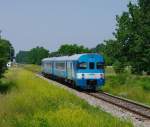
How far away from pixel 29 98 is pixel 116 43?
47.8 meters

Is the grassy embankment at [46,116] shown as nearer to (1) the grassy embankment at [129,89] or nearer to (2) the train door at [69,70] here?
(1) the grassy embankment at [129,89]

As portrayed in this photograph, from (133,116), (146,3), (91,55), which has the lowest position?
(133,116)

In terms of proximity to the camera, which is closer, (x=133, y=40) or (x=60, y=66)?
(x=60, y=66)

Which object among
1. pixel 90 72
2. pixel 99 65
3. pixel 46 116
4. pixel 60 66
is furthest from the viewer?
pixel 60 66

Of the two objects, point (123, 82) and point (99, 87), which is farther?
point (123, 82)

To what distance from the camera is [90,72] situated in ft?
123

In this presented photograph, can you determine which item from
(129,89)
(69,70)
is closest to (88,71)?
(129,89)

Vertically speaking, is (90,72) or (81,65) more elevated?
(81,65)

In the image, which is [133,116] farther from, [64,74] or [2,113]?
[64,74]

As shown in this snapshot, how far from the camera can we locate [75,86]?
40.6 metres

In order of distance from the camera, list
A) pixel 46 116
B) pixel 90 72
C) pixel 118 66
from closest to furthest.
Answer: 1. pixel 46 116
2. pixel 90 72
3. pixel 118 66

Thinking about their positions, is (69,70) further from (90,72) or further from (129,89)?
(129,89)

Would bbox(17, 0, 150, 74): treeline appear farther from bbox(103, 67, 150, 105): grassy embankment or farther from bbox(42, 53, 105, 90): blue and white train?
bbox(42, 53, 105, 90): blue and white train

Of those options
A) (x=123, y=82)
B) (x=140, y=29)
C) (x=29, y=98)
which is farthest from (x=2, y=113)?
(x=140, y=29)
